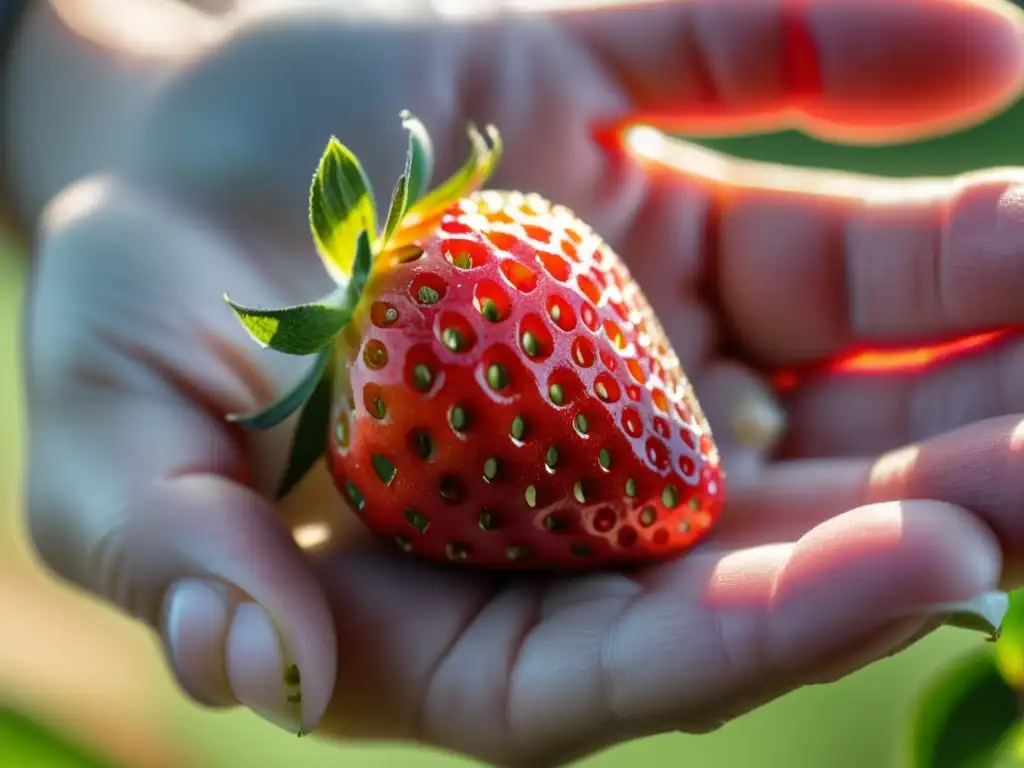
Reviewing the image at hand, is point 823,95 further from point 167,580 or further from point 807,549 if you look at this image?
point 167,580

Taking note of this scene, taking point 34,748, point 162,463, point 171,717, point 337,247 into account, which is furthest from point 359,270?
point 171,717

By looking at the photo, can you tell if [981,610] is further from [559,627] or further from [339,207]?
[339,207]

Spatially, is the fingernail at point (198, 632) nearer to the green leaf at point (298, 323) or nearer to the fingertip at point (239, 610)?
the fingertip at point (239, 610)

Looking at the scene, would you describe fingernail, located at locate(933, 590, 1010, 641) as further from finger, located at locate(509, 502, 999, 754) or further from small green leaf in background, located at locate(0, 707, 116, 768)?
small green leaf in background, located at locate(0, 707, 116, 768)

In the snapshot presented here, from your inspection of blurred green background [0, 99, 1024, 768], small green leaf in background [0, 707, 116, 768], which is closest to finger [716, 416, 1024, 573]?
blurred green background [0, 99, 1024, 768]

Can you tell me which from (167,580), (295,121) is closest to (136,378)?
(167,580)

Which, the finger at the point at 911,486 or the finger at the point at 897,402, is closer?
the finger at the point at 911,486

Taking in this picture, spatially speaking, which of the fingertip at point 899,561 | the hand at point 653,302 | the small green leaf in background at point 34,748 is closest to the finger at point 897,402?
the hand at point 653,302
